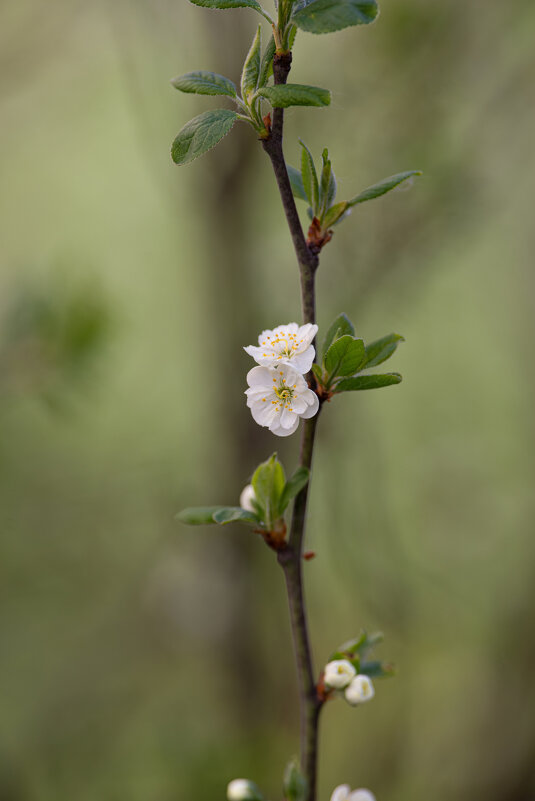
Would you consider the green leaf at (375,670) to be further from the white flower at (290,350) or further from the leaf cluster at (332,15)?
the leaf cluster at (332,15)

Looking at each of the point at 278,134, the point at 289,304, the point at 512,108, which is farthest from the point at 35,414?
the point at 278,134

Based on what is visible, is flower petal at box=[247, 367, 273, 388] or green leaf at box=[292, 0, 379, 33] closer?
green leaf at box=[292, 0, 379, 33]

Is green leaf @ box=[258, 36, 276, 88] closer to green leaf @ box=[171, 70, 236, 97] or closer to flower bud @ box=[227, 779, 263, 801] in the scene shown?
green leaf @ box=[171, 70, 236, 97]

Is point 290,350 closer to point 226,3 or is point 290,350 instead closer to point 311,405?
point 311,405

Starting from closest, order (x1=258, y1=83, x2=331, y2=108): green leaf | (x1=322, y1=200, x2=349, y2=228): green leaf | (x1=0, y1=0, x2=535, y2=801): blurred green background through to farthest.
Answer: (x1=258, y1=83, x2=331, y2=108): green leaf
(x1=322, y1=200, x2=349, y2=228): green leaf
(x1=0, y1=0, x2=535, y2=801): blurred green background

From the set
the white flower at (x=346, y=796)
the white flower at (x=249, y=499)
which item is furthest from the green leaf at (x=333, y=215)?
the white flower at (x=346, y=796)

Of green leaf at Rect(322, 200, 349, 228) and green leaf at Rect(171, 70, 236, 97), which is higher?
green leaf at Rect(171, 70, 236, 97)

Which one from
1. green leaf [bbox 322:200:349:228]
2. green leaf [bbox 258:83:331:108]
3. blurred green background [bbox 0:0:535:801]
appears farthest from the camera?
blurred green background [bbox 0:0:535:801]

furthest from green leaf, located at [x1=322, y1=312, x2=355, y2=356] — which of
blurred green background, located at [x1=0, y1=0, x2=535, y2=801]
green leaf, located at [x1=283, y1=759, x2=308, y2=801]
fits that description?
blurred green background, located at [x1=0, y1=0, x2=535, y2=801]
